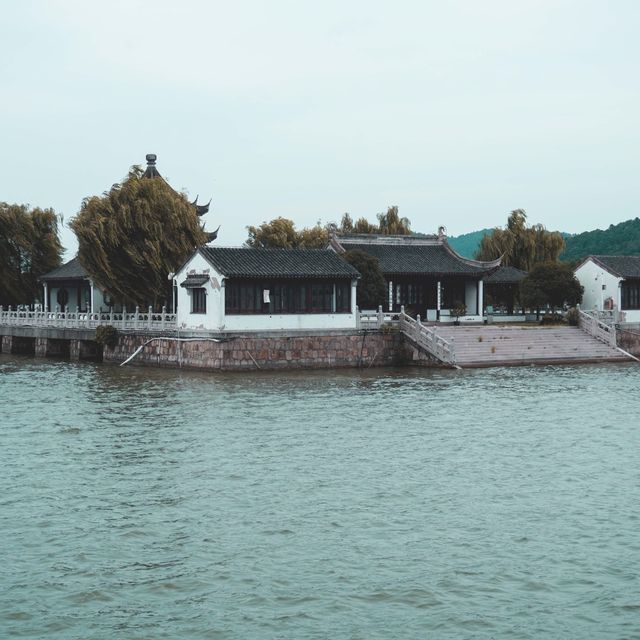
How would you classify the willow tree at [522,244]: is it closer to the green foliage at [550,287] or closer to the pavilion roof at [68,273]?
the green foliage at [550,287]

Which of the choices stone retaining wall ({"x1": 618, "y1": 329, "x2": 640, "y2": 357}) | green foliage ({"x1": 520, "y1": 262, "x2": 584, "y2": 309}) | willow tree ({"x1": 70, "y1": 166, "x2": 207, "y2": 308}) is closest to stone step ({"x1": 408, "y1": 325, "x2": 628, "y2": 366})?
stone retaining wall ({"x1": 618, "y1": 329, "x2": 640, "y2": 357})

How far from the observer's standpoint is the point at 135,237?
45.9m

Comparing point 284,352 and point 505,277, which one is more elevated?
point 505,277

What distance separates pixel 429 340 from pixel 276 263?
268 inches

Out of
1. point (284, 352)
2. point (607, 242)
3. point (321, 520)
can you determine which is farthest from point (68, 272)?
point (607, 242)

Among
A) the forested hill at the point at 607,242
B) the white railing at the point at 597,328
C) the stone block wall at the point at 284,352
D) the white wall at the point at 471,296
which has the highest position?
the forested hill at the point at 607,242

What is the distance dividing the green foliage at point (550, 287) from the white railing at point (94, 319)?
17.3 meters

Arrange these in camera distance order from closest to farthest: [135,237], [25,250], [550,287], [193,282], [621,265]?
[193,282], [135,237], [550,287], [621,265], [25,250]

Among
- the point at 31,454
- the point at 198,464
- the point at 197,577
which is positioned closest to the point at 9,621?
the point at 197,577

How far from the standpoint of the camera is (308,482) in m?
18.1

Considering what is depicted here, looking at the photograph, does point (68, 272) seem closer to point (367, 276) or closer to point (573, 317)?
point (367, 276)

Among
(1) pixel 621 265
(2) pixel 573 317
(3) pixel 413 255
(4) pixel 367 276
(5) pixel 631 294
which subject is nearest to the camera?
(4) pixel 367 276

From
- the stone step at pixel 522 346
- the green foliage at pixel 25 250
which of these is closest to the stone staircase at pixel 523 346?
the stone step at pixel 522 346

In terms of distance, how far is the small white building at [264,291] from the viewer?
1478 inches
